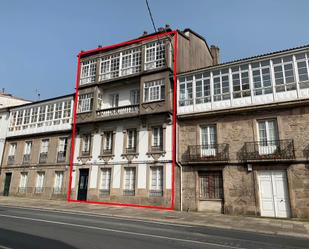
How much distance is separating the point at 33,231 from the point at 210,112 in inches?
496

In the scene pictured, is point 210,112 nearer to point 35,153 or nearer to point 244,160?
point 244,160

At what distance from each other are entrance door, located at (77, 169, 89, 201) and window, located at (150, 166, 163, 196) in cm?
646

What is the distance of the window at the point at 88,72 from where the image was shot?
23.8 m

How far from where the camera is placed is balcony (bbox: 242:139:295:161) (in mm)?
14531

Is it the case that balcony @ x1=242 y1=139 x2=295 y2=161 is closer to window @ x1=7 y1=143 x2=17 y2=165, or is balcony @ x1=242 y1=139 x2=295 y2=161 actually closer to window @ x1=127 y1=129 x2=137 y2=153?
window @ x1=127 y1=129 x2=137 y2=153

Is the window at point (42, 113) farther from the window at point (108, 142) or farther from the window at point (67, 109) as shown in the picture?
the window at point (108, 142)

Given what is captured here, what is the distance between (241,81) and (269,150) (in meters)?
4.88

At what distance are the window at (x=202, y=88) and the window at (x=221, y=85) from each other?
1.74 ft

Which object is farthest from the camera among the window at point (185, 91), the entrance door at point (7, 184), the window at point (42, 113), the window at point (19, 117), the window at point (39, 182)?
the window at point (19, 117)

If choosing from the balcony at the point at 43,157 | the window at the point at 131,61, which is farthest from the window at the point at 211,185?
the balcony at the point at 43,157

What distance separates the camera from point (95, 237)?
772 centimetres

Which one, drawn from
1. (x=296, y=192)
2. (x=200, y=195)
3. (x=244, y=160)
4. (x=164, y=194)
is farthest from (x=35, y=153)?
(x=296, y=192)

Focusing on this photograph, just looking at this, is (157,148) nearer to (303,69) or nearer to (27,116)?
(303,69)

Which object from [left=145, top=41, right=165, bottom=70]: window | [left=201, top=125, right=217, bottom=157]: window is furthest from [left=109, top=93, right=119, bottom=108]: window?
[left=201, top=125, right=217, bottom=157]: window
